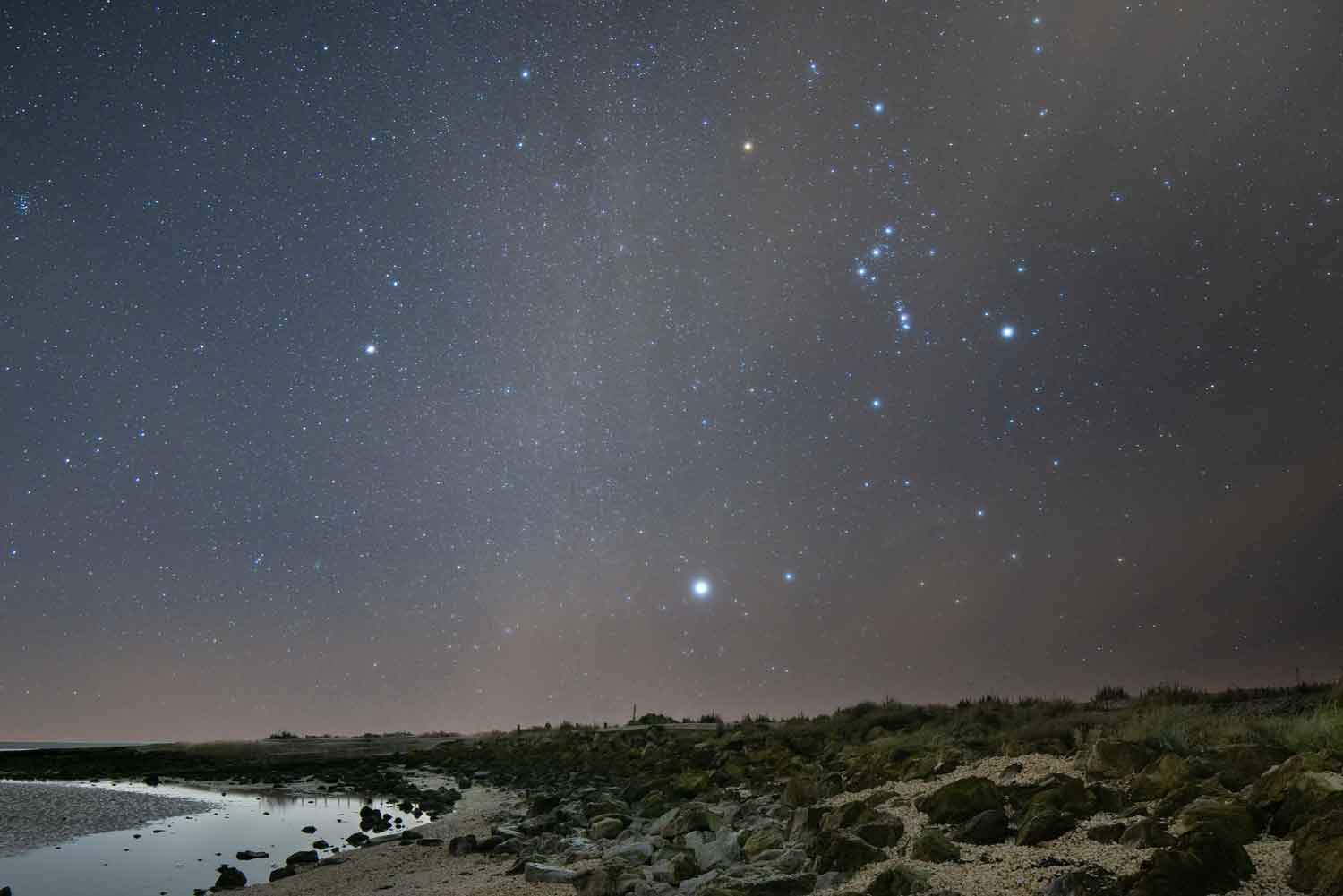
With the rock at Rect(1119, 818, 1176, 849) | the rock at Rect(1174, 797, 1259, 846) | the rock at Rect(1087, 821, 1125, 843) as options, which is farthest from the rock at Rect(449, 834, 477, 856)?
the rock at Rect(1174, 797, 1259, 846)

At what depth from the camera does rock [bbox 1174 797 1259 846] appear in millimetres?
6414

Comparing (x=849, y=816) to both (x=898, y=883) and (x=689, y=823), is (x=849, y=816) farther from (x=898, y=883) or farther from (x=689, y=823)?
(x=689, y=823)

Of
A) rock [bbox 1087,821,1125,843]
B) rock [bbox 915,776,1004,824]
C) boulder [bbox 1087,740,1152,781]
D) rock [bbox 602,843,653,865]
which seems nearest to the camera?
rock [bbox 1087,821,1125,843]

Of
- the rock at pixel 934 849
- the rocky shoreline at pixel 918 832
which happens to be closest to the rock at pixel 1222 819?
the rocky shoreline at pixel 918 832

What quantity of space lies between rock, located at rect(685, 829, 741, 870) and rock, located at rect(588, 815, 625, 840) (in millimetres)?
2616

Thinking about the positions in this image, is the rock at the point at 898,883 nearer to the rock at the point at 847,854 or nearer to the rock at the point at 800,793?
the rock at the point at 847,854

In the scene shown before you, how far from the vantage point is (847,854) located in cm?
827

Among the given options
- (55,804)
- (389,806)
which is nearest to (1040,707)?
(389,806)

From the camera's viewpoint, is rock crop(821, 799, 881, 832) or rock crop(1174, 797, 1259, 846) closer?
rock crop(1174, 797, 1259, 846)

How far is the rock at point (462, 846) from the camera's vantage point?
13.3 meters

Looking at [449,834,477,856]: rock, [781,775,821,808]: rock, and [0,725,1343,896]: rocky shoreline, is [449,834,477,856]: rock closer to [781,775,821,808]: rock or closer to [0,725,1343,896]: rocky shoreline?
[0,725,1343,896]: rocky shoreline

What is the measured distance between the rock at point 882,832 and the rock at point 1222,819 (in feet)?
9.14

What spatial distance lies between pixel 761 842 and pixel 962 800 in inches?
97.7

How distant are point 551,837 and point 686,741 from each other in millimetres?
14941
